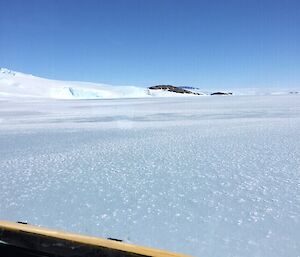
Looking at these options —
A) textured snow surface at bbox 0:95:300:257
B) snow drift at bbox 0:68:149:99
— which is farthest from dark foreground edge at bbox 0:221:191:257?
snow drift at bbox 0:68:149:99

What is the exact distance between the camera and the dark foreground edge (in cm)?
99

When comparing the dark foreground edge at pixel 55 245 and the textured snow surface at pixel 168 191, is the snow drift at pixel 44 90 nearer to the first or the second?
the textured snow surface at pixel 168 191

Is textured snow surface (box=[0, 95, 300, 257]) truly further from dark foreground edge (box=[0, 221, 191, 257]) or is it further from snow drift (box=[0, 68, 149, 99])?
snow drift (box=[0, 68, 149, 99])

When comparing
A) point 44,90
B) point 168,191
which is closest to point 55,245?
point 168,191

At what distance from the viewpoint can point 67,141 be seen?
378 centimetres

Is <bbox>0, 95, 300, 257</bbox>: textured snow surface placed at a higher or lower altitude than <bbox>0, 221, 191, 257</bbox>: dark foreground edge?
lower

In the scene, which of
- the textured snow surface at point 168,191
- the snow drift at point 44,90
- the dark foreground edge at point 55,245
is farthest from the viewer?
the snow drift at point 44,90

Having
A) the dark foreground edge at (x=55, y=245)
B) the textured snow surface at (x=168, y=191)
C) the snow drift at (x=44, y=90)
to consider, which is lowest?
the textured snow surface at (x=168, y=191)

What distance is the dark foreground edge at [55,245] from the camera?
985mm

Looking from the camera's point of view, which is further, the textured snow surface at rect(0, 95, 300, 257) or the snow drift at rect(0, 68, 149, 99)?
the snow drift at rect(0, 68, 149, 99)

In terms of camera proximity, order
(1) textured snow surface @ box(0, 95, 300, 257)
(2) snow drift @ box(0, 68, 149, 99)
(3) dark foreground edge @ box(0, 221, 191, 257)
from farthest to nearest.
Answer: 1. (2) snow drift @ box(0, 68, 149, 99)
2. (1) textured snow surface @ box(0, 95, 300, 257)
3. (3) dark foreground edge @ box(0, 221, 191, 257)

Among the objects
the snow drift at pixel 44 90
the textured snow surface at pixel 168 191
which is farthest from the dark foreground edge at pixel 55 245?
the snow drift at pixel 44 90

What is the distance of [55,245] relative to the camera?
1096 millimetres

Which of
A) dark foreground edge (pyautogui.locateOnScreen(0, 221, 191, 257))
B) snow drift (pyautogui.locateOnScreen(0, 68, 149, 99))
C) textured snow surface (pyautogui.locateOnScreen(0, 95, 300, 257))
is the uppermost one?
snow drift (pyautogui.locateOnScreen(0, 68, 149, 99))
